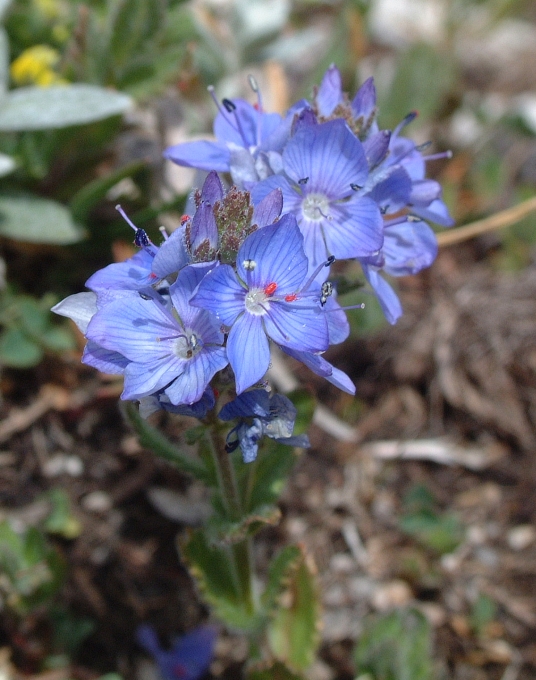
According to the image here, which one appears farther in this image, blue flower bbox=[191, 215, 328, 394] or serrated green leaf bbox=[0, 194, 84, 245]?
serrated green leaf bbox=[0, 194, 84, 245]

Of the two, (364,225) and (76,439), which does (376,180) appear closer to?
(364,225)

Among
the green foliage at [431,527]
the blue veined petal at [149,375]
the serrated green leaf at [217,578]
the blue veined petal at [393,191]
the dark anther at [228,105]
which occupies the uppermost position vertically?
the dark anther at [228,105]

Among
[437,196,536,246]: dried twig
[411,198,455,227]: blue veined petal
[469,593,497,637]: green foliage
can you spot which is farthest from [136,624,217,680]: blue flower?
[437,196,536,246]: dried twig

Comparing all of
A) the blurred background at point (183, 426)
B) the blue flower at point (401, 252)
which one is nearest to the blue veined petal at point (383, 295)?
the blue flower at point (401, 252)

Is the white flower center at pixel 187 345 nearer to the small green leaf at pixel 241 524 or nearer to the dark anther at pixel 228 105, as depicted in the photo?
the small green leaf at pixel 241 524

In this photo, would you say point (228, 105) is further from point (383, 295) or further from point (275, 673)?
point (275, 673)

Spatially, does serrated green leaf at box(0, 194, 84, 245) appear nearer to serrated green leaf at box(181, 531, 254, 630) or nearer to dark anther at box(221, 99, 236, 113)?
dark anther at box(221, 99, 236, 113)
